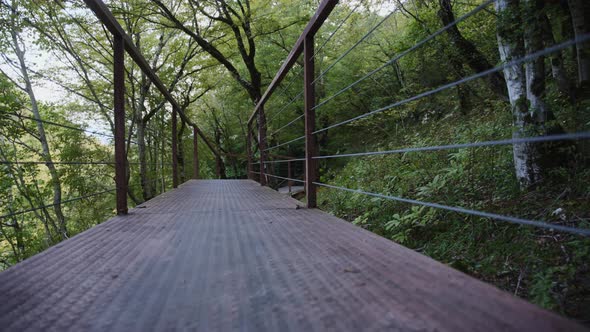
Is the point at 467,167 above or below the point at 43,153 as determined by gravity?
below

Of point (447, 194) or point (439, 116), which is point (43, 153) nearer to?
point (447, 194)

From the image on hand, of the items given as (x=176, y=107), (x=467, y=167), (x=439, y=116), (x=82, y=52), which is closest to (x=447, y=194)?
(x=467, y=167)

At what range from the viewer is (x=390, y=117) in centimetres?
722

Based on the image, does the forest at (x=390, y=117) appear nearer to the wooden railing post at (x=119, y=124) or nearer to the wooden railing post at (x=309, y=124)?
the wooden railing post at (x=119, y=124)

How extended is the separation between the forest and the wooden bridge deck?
0.66 feet

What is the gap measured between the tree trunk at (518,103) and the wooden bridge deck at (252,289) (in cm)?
170

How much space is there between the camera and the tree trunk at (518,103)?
213 centimetres

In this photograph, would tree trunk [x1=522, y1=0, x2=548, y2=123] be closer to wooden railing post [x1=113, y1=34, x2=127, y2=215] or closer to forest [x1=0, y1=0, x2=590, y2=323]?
forest [x1=0, y1=0, x2=590, y2=323]

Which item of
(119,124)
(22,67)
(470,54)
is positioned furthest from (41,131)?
(470,54)

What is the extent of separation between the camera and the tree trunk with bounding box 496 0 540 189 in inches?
83.9

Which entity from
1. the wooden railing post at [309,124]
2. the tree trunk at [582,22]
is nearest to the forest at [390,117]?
the tree trunk at [582,22]

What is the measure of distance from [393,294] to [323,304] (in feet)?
0.47

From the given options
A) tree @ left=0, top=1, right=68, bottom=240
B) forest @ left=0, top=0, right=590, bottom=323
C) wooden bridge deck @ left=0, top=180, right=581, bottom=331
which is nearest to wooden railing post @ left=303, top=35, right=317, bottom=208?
forest @ left=0, top=0, right=590, bottom=323

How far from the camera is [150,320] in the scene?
56 cm
